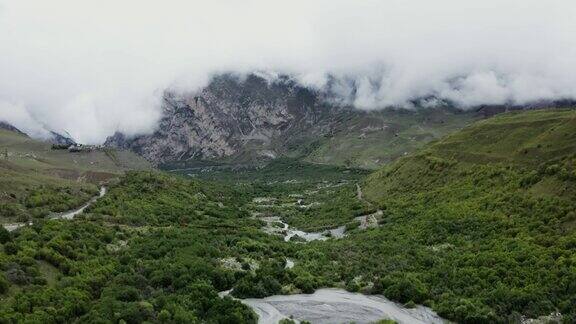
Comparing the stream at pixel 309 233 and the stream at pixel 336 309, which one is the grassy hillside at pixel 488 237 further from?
the stream at pixel 309 233

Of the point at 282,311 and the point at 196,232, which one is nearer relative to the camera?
the point at 282,311

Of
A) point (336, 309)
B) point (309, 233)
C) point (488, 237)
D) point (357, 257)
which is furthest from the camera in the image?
point (309, 233)

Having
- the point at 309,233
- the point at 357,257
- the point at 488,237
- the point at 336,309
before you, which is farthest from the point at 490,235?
the point at 309,233

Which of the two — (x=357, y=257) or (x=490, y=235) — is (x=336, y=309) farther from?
(x=490, y=235)

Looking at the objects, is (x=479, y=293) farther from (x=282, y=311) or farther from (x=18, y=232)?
(x=18, y=232)

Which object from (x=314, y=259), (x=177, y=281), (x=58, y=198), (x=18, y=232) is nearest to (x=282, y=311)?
(x=177, y=281)

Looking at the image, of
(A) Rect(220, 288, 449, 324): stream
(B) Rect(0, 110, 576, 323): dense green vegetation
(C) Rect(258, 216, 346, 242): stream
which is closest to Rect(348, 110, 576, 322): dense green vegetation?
(B) Rect(0, 110, 576, 323): dense green vegetation

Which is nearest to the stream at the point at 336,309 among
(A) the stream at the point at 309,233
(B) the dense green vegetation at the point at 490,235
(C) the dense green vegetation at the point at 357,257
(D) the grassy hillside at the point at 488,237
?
(C) the dense green vegetation at the point at 357,257
